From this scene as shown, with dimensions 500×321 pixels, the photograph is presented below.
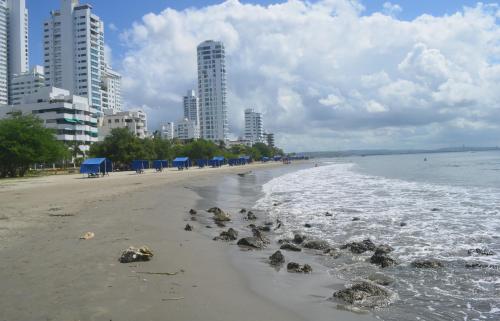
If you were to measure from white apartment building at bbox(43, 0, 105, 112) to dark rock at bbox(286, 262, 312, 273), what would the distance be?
156 metres

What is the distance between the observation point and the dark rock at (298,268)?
8.93 metres

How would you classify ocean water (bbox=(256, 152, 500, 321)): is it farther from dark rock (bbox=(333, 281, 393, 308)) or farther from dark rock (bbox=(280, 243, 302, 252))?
dark rock (bbox=(280, 243, 302, 252))

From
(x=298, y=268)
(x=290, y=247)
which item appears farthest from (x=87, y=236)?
(x=298, y=268)

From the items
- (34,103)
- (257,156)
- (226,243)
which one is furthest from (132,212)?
(257,156)

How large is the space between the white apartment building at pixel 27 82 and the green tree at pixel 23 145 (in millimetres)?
126544

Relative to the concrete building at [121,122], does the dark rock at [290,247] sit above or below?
below

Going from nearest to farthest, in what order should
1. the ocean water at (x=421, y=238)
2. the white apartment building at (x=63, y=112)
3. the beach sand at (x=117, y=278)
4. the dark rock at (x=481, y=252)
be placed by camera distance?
the beach sand at (x=117, y=278)
the ocean water at (x=421, y=238)
the dark rock at (x=481, y=252)
the white apartment building at (x=63, y=112)

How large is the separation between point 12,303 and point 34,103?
386ft

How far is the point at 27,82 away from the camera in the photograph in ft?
564

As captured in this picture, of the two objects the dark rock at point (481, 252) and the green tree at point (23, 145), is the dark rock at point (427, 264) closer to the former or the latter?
the dark rock at point (481, 252)

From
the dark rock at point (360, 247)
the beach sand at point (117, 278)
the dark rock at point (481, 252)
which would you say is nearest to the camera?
the beach sand at point (117, 278)

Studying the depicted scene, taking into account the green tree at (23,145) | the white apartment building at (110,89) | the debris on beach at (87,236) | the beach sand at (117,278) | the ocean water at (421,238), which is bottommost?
the ocean water at (421,238)

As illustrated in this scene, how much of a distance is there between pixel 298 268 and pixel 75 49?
541 ft

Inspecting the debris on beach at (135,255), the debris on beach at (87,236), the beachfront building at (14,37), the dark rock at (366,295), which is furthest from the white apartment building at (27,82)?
the dark rock at (366,295)
